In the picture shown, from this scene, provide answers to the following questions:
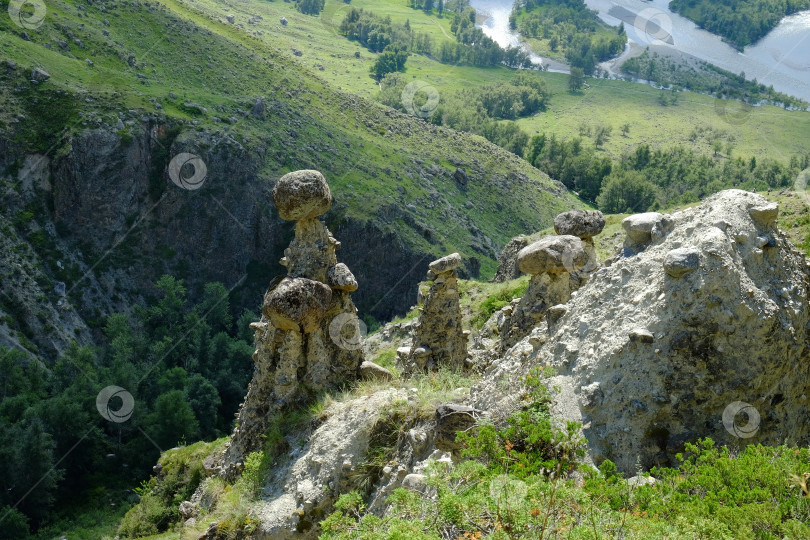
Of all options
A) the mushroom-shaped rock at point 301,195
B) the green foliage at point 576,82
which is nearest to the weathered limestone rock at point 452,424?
the mushroom-shaped rock at point 301,195

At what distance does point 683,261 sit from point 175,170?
243 feet

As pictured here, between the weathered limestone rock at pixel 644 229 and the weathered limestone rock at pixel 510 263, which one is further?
the weathered limestone rock at pixel 510 263

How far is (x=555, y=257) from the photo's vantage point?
17188 millimetres

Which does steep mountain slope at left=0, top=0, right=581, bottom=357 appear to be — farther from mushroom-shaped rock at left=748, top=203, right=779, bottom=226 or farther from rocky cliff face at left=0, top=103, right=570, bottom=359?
mushroom-shaped rock at left=748, top=203, right=779, bottom=226

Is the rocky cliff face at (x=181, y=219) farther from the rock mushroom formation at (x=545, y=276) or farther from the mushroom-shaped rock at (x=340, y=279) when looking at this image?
the mushroom-shaped rock at (x=340, y=279)

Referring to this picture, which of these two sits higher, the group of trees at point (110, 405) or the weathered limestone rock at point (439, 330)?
the weathered limestone rock at point (439, 330)

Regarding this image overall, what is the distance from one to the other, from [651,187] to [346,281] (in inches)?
4004

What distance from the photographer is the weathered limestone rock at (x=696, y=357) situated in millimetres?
9648

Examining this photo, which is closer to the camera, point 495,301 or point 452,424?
point 452,424

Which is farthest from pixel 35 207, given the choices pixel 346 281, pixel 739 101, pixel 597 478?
pixel 739 101

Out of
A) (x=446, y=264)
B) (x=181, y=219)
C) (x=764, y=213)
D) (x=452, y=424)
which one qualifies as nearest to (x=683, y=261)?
(x=764, y=213)

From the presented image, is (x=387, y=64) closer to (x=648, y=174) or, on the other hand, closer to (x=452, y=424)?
(x=648, y=174)

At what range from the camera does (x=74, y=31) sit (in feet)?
274

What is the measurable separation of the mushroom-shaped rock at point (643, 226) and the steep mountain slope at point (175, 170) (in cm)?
5572
